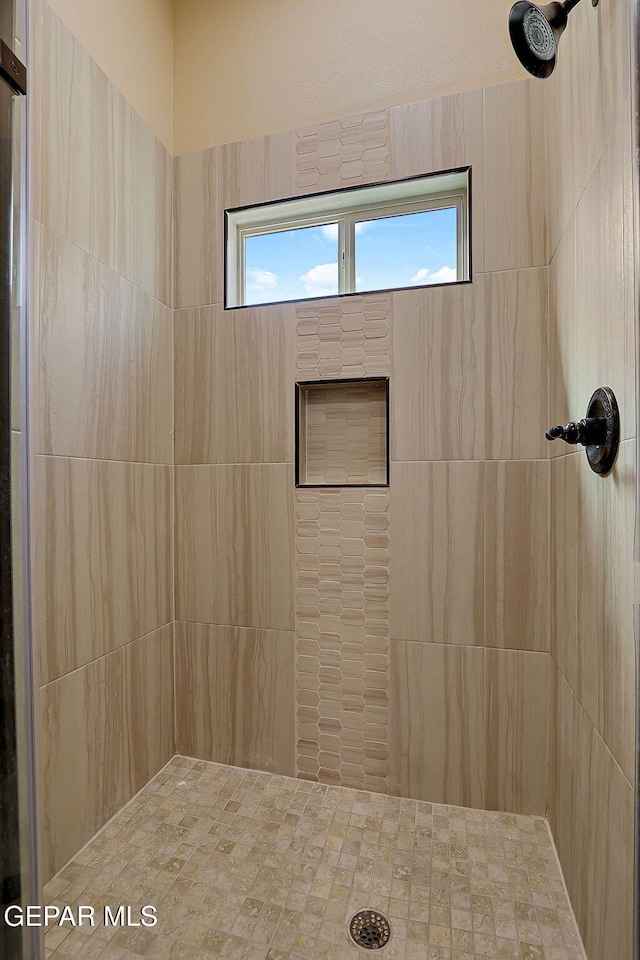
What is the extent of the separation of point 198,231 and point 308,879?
204 centimetres

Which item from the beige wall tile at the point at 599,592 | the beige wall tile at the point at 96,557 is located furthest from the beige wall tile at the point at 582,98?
the beige wall tile at the point at 96,557

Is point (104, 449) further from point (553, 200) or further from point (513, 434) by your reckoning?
point (553, 200)

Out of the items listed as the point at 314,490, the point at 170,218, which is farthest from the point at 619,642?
the point at 170,218

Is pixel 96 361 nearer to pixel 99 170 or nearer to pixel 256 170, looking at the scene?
pixel 99 170

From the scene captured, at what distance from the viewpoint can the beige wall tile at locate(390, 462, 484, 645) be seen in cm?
153

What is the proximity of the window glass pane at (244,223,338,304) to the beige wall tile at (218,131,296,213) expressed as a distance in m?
0.15

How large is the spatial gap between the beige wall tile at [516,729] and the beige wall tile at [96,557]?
1.14m

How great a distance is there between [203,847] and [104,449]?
116cm

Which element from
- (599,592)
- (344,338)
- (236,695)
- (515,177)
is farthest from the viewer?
(236,695)

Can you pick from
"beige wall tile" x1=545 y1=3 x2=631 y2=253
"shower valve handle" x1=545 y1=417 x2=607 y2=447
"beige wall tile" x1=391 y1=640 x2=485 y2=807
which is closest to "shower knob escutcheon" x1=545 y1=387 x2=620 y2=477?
"shower valve handle" x1=545 y1=417 x2=607 y2=447

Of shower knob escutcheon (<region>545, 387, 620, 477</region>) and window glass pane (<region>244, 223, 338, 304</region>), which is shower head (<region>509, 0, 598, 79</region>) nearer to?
shower knob escutcheon (<region>545, 387, 620, 477</region>)

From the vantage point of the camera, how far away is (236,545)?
1756mm

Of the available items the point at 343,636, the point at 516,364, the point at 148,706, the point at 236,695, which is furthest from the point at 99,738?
the point at 516,364

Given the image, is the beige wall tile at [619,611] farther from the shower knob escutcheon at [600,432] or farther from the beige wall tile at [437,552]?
the beige wall tile at [437,552]
